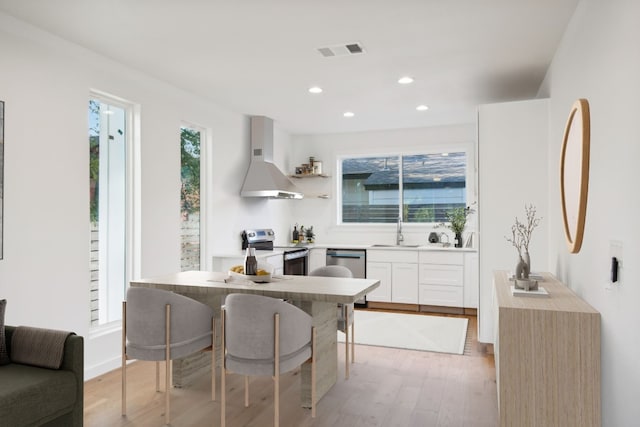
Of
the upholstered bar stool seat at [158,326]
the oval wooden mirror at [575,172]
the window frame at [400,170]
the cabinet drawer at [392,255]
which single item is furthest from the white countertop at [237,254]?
the oval wooden mirror at [575,172]

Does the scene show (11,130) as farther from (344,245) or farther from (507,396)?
(344,245)

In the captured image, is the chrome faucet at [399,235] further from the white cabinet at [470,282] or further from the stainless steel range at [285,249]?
the stainless steel range at [285,249]

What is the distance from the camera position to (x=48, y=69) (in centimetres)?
323

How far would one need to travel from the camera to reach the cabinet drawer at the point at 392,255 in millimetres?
5977

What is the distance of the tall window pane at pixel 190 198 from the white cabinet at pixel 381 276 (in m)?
2.36

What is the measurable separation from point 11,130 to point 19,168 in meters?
0.25

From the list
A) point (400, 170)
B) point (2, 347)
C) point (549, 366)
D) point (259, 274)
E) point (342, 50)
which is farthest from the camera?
point (400, 170)

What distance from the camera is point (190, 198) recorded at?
492 cm

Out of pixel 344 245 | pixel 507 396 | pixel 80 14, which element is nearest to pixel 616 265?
pixel 507 396

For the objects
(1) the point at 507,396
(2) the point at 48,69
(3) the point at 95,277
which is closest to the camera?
(1) the point at 507,396

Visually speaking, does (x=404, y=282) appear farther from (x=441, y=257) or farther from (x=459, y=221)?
(x=459, y=221)

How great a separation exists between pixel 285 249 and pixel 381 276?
135cm

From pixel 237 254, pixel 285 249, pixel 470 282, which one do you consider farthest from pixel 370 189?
pixel 237 254

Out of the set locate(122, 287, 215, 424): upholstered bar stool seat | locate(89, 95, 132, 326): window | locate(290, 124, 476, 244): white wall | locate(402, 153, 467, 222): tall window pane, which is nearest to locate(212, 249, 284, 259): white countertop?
locate(89, 95, 132, 326): window
